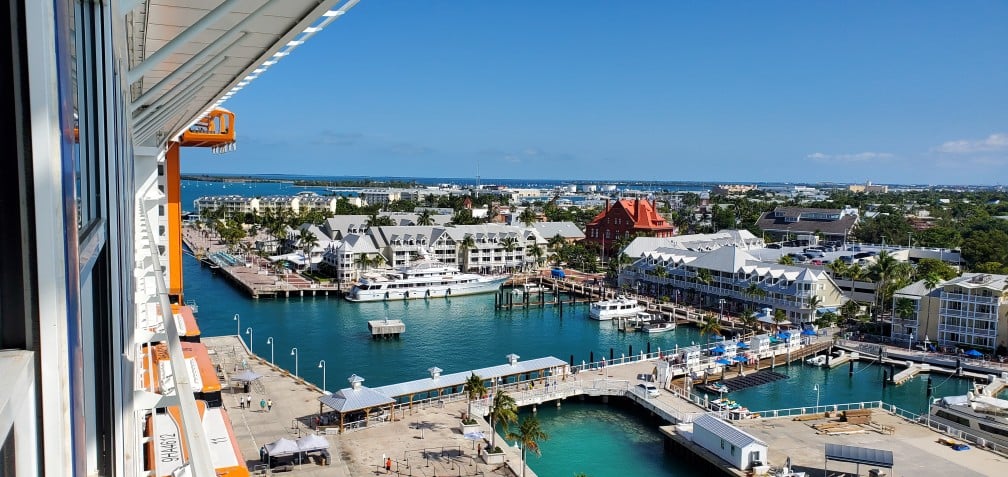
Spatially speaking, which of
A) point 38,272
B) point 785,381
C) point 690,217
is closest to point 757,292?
point 785,381

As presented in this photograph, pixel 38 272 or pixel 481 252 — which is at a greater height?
Answer: pixel 38 272

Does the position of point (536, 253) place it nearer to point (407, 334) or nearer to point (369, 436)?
point (407, 334)

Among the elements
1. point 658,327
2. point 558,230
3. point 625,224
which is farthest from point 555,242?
point 658,327

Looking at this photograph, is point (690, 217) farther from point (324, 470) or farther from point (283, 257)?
point (324, 470)

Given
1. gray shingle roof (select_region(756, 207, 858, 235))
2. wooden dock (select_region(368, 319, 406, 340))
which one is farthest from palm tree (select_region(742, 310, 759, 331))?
gray shingle roof (select_region(756, 207, 858, 235))

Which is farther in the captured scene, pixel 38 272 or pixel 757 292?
pixel 757 292

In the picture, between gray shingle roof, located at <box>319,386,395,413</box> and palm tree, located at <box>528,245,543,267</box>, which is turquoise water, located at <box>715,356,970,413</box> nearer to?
gray shingle roof, located at <box>319,386,395,413</box>
